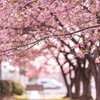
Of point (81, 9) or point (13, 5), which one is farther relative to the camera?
point (81, 9)

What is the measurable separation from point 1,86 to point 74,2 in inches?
323

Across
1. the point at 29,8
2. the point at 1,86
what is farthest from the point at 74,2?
the point at 1,86

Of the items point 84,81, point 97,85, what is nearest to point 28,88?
point 84,81

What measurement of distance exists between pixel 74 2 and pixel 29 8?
1769 mm

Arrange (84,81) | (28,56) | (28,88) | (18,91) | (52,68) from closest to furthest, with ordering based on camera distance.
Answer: (28,56) → (84,81) → (28,88) → (18,91) → (52,68)

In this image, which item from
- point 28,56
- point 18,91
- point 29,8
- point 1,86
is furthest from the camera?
point 18,91

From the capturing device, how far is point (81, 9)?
903cm

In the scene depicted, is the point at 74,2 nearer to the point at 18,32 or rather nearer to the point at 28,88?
the point at 18,32

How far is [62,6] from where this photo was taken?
861 centimetres

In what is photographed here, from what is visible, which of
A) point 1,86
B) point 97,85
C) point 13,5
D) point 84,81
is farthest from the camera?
point 1,86

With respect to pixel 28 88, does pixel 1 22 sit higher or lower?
higher

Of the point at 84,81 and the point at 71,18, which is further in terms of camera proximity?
the point at 84,81

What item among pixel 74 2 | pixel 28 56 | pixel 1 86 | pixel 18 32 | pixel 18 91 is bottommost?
pixel 18 91

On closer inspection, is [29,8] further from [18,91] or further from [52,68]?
[52,68]
